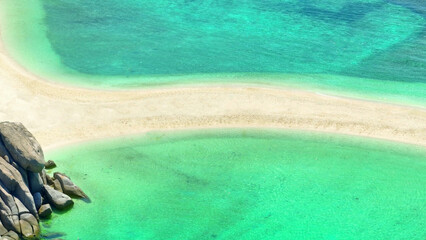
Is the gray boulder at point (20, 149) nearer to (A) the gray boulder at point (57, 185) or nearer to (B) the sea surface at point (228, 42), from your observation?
(A) the gray boulder at point (57, 185)

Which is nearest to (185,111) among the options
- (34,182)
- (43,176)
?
(43,176)

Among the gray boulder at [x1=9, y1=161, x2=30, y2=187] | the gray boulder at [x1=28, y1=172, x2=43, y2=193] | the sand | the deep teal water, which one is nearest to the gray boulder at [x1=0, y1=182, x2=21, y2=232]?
the gray boulder at [x1=9, y1=161, x2=30, y2=187]

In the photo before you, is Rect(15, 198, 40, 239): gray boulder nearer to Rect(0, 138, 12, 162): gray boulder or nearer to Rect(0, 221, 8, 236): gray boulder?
Rect(0, 221, 8, 236): gray boulder

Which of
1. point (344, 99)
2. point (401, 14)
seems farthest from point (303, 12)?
point (344, 99)

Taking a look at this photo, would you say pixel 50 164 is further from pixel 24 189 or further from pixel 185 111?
pixel 185 111

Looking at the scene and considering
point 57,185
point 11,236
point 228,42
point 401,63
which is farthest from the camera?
point 228,42

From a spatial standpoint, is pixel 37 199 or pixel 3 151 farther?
pixel 37 199

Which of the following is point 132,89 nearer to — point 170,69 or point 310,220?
point 170,69
